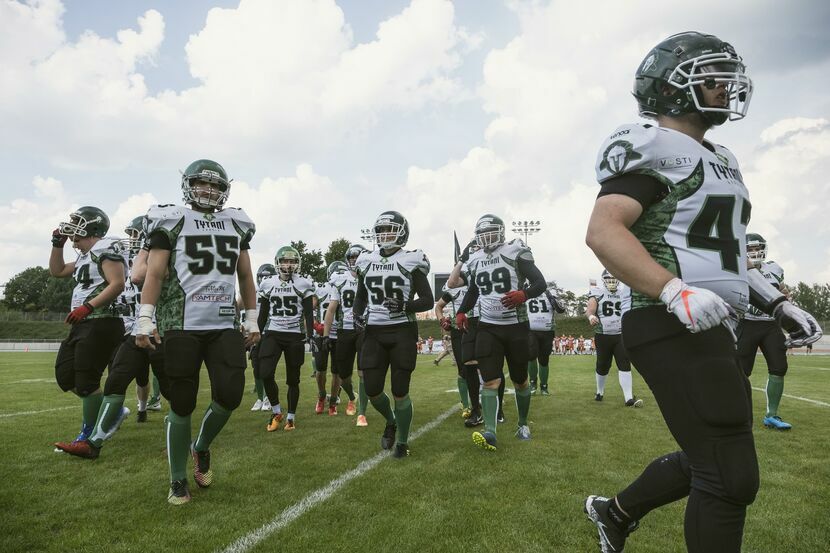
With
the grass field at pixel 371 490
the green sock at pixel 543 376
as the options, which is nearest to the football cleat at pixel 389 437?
the grass field at pixel 371 490

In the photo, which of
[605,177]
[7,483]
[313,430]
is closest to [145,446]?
[7,483]

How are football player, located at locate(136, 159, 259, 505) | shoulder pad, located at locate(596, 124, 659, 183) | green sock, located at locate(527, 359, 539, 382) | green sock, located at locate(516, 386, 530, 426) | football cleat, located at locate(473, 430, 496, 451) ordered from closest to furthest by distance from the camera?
shoulder pad, located at locate(596, 124, 659, 183), football player, located at locate(136, 159, 259, 505), football cleat, located at locate(473, 430, 496, 451), green sock, located at locate(516, 386, 530, 426), green sock, located at locate(527, 359, 539, 382)

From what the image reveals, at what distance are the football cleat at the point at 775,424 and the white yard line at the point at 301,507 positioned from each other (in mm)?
5245

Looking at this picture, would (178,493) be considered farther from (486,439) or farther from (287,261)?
(287,261)

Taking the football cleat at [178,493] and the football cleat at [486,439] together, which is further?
the football cleat at [486,439]

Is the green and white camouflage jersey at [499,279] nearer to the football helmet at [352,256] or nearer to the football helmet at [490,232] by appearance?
the football helmet at [490,232]

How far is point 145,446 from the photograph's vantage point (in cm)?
598

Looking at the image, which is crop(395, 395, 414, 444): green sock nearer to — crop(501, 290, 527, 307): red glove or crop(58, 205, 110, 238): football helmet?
crop(501, 290, 527, 307): red glove

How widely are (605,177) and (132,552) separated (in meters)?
3.34

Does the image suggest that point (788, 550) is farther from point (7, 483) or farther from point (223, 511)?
point (7, 483)

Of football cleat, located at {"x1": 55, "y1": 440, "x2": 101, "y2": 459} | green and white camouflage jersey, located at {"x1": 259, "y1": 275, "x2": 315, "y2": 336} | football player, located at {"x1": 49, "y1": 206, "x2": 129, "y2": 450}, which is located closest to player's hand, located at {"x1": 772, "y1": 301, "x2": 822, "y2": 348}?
football player, located at {"x1": 49, "y1": 206, "x2": 129, "y2": 450}

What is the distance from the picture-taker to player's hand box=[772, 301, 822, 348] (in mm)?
2436

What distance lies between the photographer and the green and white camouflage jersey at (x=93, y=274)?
5.64 metres

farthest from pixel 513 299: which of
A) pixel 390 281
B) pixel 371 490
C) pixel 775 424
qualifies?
pixel 775 424
